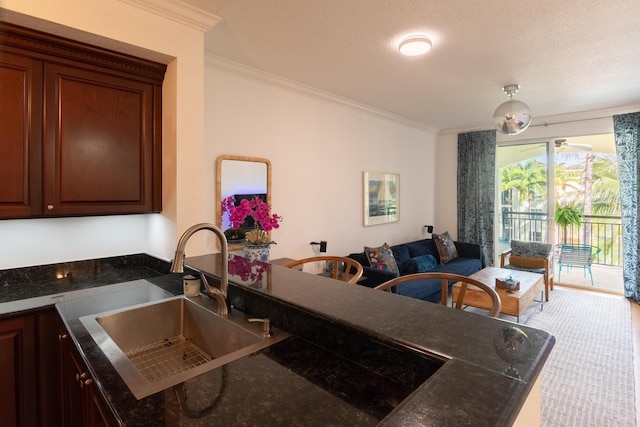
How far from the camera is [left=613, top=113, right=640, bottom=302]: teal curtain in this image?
4348 mm

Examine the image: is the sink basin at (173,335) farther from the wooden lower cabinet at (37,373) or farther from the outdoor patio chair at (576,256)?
the outdoor patio chair at (576,256)

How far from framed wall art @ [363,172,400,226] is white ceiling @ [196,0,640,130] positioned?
1129 mm

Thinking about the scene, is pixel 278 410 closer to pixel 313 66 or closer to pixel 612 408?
pixel 612 408

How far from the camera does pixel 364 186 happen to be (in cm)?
444

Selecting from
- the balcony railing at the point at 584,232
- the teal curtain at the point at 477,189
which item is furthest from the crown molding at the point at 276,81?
the balcony railing at the point at 584,232

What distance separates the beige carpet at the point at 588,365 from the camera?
86.0 inches

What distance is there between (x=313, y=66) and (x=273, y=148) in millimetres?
857

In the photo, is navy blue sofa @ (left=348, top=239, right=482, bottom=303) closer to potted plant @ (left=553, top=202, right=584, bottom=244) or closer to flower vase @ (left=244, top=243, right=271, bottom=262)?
flower vase @ (left=244, top=243, right=271, bottom=262)

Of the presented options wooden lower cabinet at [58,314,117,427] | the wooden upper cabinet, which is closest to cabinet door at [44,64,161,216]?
the wooden upper cabinet

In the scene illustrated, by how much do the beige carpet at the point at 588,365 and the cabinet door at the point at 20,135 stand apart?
3315 mm

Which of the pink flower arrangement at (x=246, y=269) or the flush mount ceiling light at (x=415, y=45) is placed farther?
the flush mount ceiling light at (x=415, y=45)

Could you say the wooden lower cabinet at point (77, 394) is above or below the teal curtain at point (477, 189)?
below

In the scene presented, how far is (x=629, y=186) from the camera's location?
4379mm

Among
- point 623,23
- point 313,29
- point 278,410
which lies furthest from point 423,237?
point 278,410
